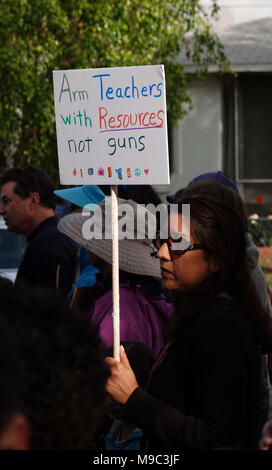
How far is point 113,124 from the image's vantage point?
292cm

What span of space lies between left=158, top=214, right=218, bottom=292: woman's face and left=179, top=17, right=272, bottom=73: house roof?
14307mm

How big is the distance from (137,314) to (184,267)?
46 cm

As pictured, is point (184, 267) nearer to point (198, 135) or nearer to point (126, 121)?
point (126, 121)

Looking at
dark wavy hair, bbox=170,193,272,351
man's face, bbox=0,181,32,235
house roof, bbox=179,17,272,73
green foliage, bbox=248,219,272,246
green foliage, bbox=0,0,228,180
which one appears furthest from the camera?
house roof, bbox=179,17,272,73

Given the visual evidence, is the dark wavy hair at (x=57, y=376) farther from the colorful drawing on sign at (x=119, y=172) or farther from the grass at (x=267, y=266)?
the grass at (x=267, y=266)

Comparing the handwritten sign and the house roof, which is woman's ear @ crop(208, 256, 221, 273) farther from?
the house roof

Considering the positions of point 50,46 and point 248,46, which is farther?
point 248,46

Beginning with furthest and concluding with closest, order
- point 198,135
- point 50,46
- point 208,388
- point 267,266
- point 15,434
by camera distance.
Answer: point 198,135 → point 267,266 → point 50,46 → point 208,388 → point 15,434

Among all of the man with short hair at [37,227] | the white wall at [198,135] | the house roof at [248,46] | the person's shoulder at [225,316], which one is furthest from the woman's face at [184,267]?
the white wall at [198,135]

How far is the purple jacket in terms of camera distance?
2.70 m

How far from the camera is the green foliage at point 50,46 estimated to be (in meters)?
9.58

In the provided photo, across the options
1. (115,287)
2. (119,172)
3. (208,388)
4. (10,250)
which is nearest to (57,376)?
(208,388)

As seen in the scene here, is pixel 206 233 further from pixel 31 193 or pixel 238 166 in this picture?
pixel 238 166

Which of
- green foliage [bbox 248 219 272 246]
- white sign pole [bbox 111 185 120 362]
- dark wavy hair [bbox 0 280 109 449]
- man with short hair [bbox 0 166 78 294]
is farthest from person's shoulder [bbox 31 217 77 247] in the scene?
green foliage [bbox 248 219 272 246]
